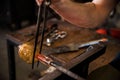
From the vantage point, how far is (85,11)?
80 centimetres

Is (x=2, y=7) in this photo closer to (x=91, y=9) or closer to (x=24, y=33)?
(x=24, y=33)

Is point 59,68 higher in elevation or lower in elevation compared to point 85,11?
lower

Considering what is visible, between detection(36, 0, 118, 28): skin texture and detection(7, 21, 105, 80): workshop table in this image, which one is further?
detection(7, 21, 105, 80): workshop table

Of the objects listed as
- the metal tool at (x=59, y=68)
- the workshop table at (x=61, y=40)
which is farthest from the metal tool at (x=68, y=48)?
the metal tool at (x=59, y=68)

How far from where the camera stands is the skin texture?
2.44 ft

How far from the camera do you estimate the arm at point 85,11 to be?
2.46 feet

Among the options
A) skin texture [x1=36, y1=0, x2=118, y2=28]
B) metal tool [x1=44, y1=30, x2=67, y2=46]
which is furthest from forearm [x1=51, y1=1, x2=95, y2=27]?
metal tool [x1=44, y1=30, x2=67, y2=46]

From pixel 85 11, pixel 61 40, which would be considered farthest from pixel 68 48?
pixel 85 11

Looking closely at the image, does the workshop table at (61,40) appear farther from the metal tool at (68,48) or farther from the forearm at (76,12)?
the forearm at (76,12)

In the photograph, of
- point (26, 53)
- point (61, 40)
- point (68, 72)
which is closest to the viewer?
point (68, 72)

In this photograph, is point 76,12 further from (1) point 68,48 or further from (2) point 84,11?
(1) point 68,48

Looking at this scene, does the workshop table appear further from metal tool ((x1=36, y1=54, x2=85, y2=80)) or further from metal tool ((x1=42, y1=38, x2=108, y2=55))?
metal tool ((x1=36, y1=54, x2=85, y2=80))

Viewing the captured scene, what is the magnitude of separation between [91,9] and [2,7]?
1565mm

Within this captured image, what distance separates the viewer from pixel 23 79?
1.69m
